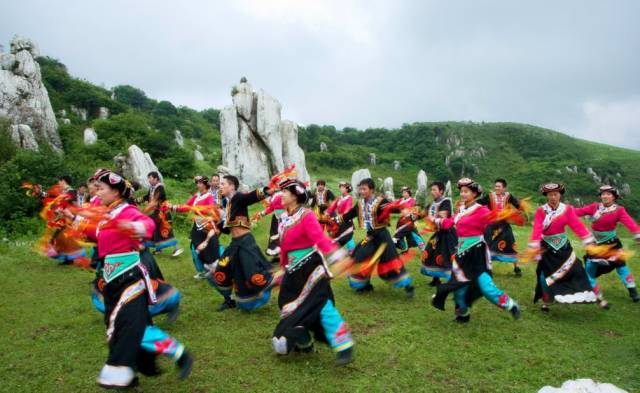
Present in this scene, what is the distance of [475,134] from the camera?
10738 centimetres

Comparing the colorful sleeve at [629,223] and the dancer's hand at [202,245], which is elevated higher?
the colorful sleeve at [629,223]

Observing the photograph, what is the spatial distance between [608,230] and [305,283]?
232 inches

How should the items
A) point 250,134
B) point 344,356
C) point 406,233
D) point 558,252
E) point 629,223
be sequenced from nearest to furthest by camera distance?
1. point 344,356
2. point 558,252
3. point 629,223
4. point 406,233
5. point 250,134

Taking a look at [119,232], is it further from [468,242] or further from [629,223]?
[629,223]

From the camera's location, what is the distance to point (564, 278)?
6.05m

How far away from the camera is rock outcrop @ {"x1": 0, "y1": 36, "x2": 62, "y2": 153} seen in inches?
863

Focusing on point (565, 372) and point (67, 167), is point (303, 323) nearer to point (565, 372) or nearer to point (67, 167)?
point (565, 372)

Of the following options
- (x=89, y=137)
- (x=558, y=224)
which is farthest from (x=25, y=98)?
(x=558, y=224)

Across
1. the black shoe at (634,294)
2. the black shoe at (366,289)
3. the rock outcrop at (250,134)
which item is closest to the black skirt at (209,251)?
the black shoe at (366,289)

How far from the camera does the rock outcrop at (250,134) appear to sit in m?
25.0

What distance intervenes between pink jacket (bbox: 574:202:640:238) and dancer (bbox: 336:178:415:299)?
124 inches

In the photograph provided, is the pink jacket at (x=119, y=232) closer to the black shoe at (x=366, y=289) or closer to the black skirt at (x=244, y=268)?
the black skirt at (x=244, y=268)

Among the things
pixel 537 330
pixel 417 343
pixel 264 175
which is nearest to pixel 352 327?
pixel 417 343

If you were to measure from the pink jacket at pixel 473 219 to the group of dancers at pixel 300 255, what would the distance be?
0.05 feet
